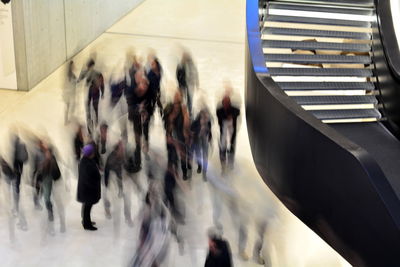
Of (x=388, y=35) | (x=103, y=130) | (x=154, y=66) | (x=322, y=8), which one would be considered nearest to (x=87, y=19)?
(x=154, y=66)

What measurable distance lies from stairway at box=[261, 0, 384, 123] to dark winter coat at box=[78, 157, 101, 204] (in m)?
2.61

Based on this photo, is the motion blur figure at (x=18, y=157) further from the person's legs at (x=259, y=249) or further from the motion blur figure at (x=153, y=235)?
the person's legs at (x=259, y=249)

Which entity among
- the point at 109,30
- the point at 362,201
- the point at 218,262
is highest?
the point at 362,201

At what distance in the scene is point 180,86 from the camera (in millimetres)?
12328

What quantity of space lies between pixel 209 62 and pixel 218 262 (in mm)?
10568

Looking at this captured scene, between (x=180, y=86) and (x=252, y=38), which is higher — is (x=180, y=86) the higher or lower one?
the lower one

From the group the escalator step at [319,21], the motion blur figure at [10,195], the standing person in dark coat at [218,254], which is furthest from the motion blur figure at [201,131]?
the standing person in dark coat at [218,254]

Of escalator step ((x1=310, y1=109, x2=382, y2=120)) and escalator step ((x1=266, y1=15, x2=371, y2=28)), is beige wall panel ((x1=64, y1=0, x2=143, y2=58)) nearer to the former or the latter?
escalator step ((x1=266, y1=15, x2=371, y2=28))

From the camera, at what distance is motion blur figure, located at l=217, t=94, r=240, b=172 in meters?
10.5

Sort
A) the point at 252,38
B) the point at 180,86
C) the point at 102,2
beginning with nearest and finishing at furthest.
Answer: the point at 252,38 → the point at 180,86 → the point at 102,2

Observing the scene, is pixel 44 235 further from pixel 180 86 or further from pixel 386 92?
pixel 386 92

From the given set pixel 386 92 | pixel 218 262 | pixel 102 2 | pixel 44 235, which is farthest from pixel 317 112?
pixel 102 2

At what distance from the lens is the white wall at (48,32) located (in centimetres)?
1442

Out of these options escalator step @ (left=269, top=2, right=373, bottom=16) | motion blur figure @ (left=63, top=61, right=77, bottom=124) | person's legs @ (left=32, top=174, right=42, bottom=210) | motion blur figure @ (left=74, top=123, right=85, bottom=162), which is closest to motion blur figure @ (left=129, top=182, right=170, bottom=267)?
person's legs @ (left=32, top=174, right=42, bottom=210)
